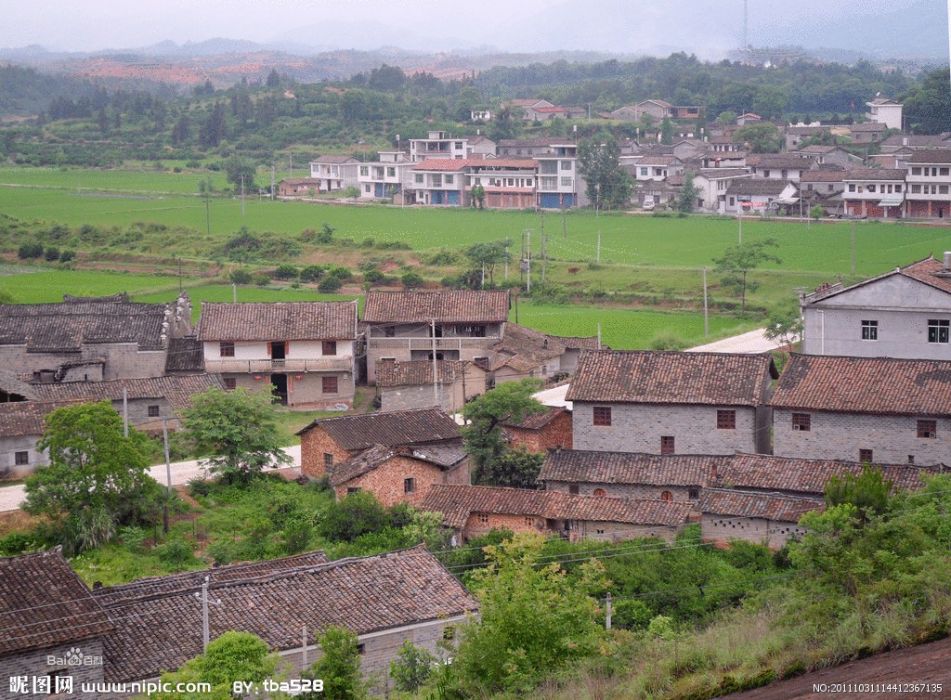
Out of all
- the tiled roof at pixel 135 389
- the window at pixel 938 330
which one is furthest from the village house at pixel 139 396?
the window at pixel 938 330

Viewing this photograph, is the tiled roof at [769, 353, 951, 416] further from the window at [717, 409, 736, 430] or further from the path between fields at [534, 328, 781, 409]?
the path between fields at [534, 328, 781, 409]

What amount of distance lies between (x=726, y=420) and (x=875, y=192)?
36.6 meters

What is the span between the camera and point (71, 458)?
2067 cm

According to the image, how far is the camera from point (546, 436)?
80.7 ft

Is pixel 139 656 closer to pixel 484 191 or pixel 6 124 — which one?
pixel 484 191

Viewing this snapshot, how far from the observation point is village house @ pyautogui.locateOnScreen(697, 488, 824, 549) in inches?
775

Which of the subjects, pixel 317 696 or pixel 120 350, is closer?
pixel 317 696

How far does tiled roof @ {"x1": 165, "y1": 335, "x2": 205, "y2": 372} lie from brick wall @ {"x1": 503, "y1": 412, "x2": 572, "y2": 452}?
8.49m

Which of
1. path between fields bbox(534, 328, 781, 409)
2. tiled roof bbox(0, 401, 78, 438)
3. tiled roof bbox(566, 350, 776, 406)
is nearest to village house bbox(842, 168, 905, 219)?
path between fields bbox(534, 328, 781, 409)

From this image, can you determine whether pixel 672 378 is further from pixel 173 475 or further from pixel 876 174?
pixel 876 174

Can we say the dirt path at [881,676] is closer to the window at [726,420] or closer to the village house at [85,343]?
the window at [726,420]

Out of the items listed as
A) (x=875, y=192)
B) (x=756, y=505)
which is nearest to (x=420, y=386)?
(x=756, y=505)

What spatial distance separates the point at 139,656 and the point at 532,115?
288 ft

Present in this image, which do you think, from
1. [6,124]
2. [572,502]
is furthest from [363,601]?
[6,124]
